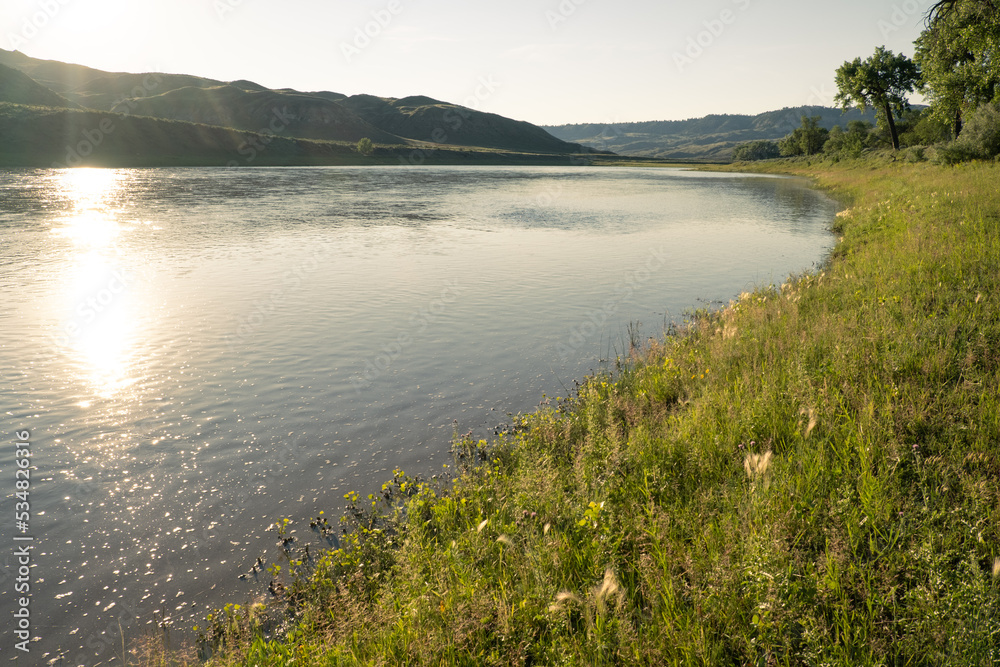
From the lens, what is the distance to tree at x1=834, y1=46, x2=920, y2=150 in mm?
65125

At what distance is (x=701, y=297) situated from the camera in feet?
57.5

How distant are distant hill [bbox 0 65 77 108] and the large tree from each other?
565ft

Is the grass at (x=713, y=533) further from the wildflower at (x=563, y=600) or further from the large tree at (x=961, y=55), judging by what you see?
the large tree at (x=961, y=55)

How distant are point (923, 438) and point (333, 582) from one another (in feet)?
20.7

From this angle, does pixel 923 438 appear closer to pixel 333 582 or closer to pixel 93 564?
pixel 333 582

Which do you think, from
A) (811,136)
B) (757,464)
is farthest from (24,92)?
(811,136)

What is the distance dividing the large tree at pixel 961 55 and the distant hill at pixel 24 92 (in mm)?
172213

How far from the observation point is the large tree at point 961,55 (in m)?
24.6

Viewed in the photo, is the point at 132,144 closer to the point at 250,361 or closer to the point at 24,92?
the point at 24,92

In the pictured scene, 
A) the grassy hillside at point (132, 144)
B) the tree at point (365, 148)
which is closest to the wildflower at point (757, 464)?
the grassy hillside at point (132, 144)

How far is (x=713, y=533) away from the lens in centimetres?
480

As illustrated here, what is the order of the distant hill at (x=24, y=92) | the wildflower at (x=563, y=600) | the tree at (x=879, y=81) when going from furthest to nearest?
the distant hill at (x=24, y=92)
the tree at (x=879, y=81)
the wildflower at (x=563, y=600)

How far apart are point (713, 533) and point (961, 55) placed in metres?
49.2

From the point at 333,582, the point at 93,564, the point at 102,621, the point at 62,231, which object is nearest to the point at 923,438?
the point at 333,582
